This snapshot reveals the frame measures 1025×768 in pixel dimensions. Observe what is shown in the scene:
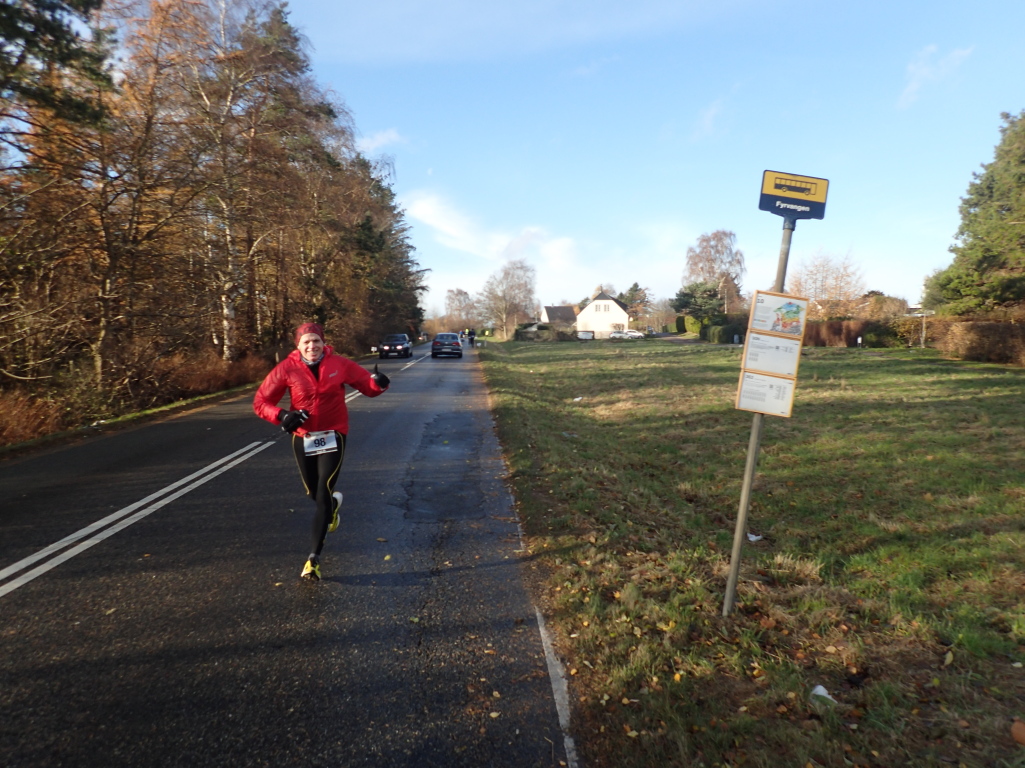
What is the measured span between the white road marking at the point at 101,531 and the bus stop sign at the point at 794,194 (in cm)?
585

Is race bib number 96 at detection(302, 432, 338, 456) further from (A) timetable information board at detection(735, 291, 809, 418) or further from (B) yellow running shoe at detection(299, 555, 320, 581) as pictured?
(A) timetable information board at detection(735, 291, 809, 418)

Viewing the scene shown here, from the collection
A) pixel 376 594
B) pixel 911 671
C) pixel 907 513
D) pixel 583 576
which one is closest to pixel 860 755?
pixel 911 671

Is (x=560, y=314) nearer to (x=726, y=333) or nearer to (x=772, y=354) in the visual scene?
(x=726, y=333)

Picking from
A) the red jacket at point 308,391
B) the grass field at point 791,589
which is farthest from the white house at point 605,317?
the red jacket at point 308,391

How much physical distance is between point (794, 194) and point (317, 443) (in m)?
3.80

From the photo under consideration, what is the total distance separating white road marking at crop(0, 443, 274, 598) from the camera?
16.3ft

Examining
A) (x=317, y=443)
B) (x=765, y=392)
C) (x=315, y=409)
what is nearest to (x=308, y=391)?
(x=315, y=409)

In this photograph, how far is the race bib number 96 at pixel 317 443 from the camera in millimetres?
5051

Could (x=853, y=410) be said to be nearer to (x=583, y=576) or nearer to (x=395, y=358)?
(x=583, y=576)

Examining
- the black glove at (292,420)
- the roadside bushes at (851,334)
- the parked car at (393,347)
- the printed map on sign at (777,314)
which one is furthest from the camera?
the parked car at (393,347)

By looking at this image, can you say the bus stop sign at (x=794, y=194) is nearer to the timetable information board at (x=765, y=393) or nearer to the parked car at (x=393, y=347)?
the timetable information board at (x=765, y=393)

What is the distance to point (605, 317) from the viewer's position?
107000mm

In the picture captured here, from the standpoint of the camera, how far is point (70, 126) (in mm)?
12672

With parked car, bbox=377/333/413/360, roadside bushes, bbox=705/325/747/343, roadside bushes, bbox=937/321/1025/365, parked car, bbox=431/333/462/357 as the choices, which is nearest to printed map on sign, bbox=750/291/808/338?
roadside bushes, bbox=937/321/1025/365
